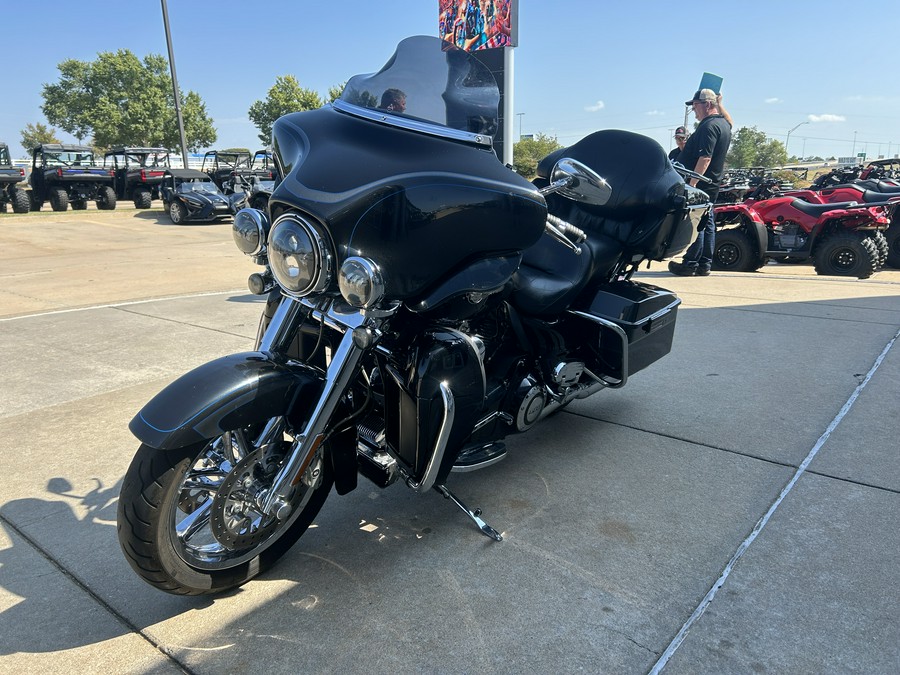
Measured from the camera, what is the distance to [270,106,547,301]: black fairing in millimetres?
1926

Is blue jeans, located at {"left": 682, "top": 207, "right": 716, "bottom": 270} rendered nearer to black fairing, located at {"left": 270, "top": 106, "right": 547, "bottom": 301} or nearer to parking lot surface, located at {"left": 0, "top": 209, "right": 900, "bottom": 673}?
parking lot surface, located at {"left": 0, "top": 209, "right": 900, "bottom": 673}

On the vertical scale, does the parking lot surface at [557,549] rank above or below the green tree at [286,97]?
below

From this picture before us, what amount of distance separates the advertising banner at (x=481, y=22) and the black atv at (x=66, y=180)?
13844mm

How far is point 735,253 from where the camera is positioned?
357 inches

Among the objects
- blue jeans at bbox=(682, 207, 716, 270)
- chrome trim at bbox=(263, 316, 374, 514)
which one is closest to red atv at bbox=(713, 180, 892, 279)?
blue jeans at bbox=(682, 207, 716, 270)

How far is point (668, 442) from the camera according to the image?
3.31 meters

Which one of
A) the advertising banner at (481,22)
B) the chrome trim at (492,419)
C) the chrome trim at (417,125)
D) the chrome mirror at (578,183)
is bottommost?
the chrome trim at (492,419)

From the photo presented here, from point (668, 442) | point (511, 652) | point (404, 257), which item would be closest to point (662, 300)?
point (668, 442)

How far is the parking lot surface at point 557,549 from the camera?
1903 mm

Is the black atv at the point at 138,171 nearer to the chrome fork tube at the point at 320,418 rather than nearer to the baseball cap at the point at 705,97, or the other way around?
the baseball cap at the point at 705,97

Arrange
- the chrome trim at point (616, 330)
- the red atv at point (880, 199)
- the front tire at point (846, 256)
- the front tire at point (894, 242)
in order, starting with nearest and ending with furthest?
the chrome trim at point (616, 330)
the front tire at point (846, 256)
the red atv at point (880, 199)
the front tire at point (894, 242)

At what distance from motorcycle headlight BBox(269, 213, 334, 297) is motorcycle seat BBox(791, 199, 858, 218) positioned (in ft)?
29.0

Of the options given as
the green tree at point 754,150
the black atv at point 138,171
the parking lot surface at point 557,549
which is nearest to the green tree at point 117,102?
the black atv at point 138,171

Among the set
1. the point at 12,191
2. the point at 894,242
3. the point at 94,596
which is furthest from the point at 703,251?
the point at 12,191
